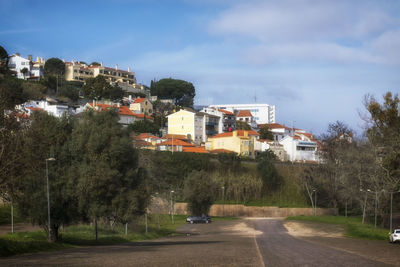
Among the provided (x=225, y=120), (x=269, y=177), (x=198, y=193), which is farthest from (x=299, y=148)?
(x=198, y=193)

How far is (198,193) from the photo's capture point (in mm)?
88312

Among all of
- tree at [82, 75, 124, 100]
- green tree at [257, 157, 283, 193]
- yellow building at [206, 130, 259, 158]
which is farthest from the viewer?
tree at [82, 75, 124, 100]

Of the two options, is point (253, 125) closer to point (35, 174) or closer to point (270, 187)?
point (270, 187)

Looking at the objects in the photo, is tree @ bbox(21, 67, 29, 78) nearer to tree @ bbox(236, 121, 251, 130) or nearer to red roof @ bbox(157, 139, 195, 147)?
red roof @ bbox(157, 139, 195, 147)

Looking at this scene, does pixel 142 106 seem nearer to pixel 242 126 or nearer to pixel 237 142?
pixel 242 126

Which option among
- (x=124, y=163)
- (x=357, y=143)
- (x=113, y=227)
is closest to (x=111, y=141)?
(x=124, y=163)

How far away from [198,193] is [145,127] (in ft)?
193

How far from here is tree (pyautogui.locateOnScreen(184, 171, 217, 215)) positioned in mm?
88188

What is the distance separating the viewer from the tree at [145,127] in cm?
14138

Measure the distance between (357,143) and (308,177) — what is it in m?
13.1

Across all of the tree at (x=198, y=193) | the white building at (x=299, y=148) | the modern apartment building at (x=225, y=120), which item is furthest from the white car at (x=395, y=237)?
the modern apartment building at (x=225, y=120)

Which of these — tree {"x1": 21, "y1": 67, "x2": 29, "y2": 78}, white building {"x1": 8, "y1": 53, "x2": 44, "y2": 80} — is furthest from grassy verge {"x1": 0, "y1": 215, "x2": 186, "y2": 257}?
white building {"x1": 8, "y1": 53, "x2": 44, "y2": 80}

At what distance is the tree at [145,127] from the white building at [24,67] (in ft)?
148

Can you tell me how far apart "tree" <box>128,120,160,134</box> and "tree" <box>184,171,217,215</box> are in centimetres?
5313
